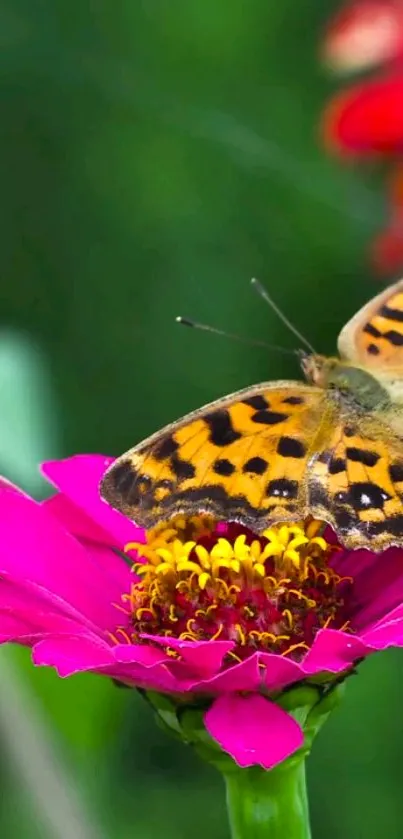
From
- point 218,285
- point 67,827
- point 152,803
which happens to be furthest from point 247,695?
point 218,285

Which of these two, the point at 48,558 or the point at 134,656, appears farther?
the point at 48,558

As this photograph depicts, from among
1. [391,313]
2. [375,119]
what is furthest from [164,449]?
[375,119]

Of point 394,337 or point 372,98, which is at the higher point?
point 372,98

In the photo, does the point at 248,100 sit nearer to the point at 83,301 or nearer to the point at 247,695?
the point at 83,301

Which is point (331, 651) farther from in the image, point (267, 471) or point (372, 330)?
point (372, 330)

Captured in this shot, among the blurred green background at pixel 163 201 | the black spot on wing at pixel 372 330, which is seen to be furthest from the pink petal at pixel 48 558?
the blurred green background at pixel 163 201

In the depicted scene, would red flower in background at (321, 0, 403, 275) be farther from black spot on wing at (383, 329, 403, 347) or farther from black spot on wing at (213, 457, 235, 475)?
black spot on wing at (213, 457, 235, 475)

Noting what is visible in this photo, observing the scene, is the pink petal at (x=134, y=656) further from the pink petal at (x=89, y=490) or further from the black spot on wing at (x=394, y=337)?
the black spot on wing at (x=394, y=337)

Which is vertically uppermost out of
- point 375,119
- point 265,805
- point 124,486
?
point 375,119
